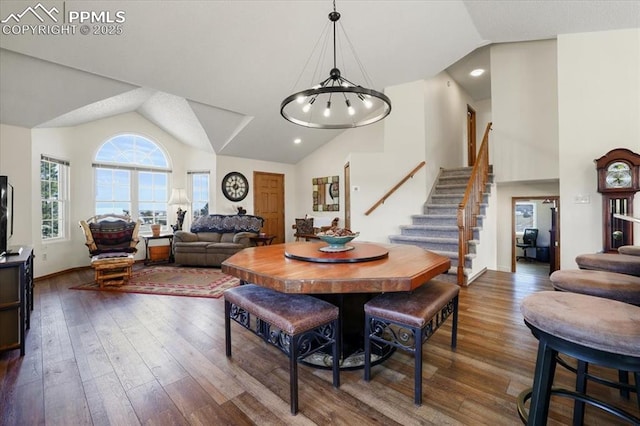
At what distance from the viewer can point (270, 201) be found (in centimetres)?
756

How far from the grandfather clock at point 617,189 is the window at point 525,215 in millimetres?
5378

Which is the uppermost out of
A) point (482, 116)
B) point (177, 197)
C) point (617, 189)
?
point (482, 116)

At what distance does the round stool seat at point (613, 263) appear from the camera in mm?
1782

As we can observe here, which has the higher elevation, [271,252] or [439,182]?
[439,182]

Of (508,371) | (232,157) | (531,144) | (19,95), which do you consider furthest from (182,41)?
(531,144)

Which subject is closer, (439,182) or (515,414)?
(515,414)

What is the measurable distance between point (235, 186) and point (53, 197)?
10.7 feet

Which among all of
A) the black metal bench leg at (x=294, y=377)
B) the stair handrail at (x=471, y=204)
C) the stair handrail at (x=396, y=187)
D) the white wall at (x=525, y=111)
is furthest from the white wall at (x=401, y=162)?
the black metal bench leg at (x=294, y=377)

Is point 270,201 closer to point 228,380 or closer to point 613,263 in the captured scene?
point 228,380

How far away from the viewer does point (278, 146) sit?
269 inches

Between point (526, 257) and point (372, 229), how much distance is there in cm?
577

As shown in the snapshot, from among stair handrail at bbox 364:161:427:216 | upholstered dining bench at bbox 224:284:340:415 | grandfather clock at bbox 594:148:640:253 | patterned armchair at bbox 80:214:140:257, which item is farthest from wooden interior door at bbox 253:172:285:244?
grandfather clock at bbox 594:148:640:253

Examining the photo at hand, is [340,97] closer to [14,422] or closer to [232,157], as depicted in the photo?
[232,157]

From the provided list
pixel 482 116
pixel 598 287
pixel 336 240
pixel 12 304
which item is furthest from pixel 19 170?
pixel 482 116
